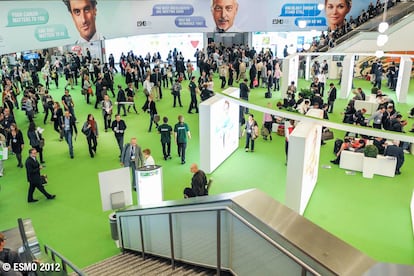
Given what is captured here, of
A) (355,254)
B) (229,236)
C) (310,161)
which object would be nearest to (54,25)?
(310,161)

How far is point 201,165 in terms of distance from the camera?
34.8ft

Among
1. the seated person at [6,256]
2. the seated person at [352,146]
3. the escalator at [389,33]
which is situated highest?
the escalator at [389,33]

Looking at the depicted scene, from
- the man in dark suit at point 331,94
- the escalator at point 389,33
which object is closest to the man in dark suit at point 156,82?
the man in dark suit at point 331,94

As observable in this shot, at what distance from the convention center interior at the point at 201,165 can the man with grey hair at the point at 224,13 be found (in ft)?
0.85

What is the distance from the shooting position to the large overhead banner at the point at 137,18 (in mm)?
16391

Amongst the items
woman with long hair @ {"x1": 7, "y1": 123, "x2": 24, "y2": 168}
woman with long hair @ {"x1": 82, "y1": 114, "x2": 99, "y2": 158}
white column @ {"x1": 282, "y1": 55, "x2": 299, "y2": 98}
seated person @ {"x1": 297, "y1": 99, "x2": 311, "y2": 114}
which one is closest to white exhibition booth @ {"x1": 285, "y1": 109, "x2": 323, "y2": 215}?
seated person @ {"x1": 297, "y1": 99, "x2": 311, "y2": 114}

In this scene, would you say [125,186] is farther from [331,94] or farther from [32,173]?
[331,94]

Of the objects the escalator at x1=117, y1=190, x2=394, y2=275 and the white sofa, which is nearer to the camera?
the escalator at x1=117, y1=190, x2=394, y2=275

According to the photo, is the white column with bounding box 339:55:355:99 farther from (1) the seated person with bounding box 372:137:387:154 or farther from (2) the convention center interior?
(1) the seated person with bounding box 372:137:387:154

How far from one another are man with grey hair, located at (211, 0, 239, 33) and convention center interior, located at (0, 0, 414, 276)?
0.26m

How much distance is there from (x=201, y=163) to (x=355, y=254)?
7880mm

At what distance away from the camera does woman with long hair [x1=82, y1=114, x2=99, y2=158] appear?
36.7 feet

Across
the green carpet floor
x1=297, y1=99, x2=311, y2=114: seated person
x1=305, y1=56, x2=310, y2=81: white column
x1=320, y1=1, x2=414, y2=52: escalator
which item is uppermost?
x1=320, y1=1, x2=414, y2=52: escalator

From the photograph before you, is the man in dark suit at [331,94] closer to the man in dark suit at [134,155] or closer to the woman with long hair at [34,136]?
the man in dark suit at [134,155]
